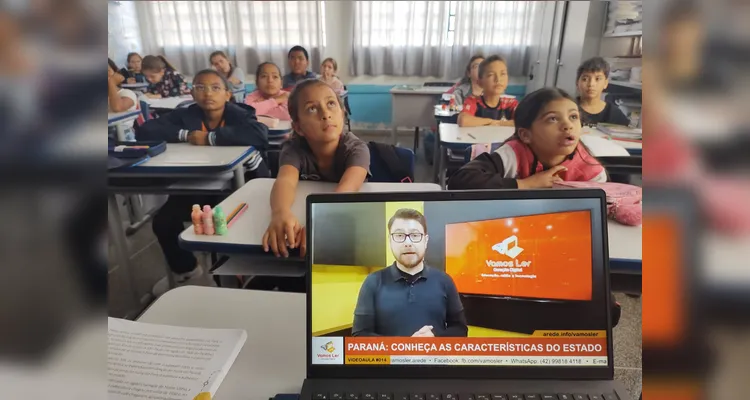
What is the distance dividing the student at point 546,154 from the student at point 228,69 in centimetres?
128

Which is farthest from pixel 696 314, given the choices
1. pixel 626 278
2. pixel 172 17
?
pixel 172 17

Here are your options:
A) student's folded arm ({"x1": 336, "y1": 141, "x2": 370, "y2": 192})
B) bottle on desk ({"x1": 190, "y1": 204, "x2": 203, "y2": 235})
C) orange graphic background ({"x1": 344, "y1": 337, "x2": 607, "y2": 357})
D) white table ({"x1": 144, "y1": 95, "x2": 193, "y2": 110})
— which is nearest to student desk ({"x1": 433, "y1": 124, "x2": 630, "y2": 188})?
student's folded arm ({"x1": 336, "y1": 141, "x2": 370, "y2": 192})

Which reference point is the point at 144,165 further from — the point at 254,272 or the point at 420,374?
the point at 420,374

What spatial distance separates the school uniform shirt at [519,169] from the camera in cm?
125

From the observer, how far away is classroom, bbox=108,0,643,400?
55 cm

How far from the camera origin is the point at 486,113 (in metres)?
2.34

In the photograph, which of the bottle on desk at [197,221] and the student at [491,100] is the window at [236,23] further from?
the bottle on desk at [197,221]

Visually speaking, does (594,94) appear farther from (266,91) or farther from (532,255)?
(266,91)

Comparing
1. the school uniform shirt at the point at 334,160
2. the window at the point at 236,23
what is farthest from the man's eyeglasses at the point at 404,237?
the window at the point at 236,23

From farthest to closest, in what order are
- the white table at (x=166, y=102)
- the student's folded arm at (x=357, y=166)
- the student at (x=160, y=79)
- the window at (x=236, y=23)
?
the window at (x=236, y=23) < the student at (x=160, y=79) < the white table at (x=166, y=102) < the student's folded arm at (x=357, y=166)

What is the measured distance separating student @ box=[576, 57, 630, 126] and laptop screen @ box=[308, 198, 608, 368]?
2.78ft

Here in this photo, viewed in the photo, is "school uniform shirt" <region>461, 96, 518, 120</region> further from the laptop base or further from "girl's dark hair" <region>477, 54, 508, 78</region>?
the laptop base

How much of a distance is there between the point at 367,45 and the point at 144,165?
303cm

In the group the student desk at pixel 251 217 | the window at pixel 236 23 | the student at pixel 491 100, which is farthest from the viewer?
the window at pixel 236 23
